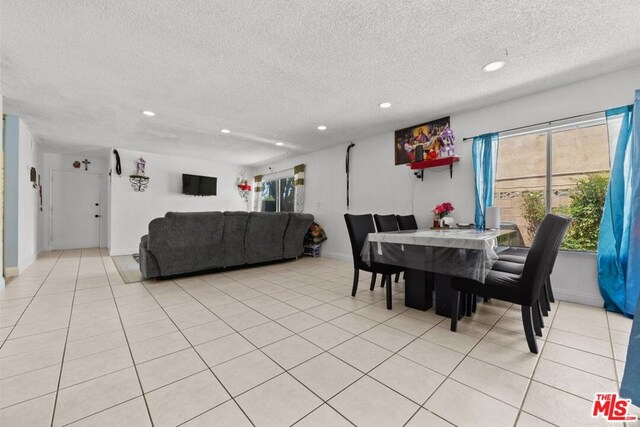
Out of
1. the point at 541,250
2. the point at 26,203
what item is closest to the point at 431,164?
the point at 541,250

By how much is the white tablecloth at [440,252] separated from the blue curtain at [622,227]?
1158 millimetres

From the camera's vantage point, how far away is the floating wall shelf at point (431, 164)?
3.75 meters

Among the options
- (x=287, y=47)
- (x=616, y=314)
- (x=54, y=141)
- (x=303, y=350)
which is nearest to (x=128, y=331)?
(x=303, y=350)

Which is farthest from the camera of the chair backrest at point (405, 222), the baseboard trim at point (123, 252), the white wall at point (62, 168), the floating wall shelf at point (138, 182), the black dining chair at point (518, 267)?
the floating wall shelf at point (138, 182)

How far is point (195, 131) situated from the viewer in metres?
4.84

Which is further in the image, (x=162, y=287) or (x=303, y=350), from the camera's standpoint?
(x=162, y=287)

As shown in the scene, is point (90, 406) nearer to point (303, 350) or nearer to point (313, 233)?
point (303, 350)

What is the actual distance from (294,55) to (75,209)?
738 cm

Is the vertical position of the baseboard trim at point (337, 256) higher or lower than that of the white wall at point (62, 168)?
lower

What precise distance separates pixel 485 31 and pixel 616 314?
117 inches

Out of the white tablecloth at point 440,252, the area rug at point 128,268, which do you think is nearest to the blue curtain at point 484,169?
the white tablecloth at point 440,252

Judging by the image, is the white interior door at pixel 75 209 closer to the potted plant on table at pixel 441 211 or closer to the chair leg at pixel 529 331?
the potted plant on table at pixel 441 211

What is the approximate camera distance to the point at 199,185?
7.12m

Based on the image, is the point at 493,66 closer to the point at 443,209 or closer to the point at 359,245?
the point at 443,209
